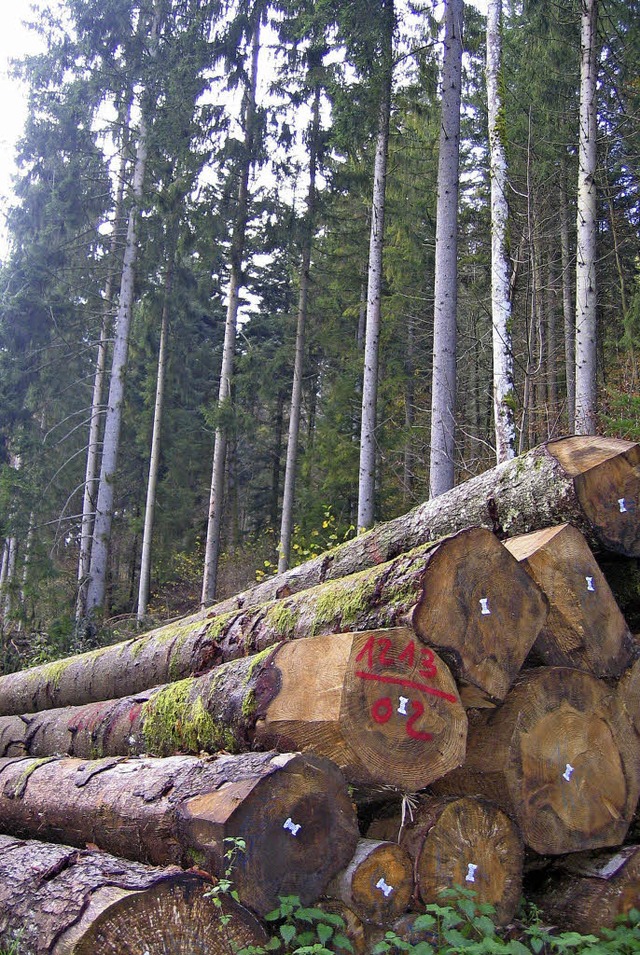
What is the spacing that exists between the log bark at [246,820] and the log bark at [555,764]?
817 millimetres

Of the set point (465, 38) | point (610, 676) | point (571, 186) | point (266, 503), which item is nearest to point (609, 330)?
point (571, 186)

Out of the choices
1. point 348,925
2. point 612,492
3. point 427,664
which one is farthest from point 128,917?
point 612,492

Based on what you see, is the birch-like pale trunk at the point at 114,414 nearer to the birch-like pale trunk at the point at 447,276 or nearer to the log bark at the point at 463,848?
the birch-like pale trunk at the point at 447,276

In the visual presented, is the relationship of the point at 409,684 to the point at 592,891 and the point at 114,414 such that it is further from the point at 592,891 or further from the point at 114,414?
the point at 114,414

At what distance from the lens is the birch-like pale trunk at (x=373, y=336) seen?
539 inches

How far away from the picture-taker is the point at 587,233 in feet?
39.6

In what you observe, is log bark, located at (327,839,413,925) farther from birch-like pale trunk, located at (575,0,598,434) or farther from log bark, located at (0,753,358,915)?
birch-like pale trunk, located at (575,0,598,434)

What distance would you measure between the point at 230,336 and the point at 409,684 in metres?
14.8

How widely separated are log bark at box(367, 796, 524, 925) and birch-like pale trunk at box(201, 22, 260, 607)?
12.8m

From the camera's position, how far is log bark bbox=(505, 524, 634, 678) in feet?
13.4

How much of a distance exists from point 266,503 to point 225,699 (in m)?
24.5

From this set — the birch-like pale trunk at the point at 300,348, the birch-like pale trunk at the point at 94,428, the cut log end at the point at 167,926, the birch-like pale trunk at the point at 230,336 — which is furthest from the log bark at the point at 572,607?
the birch-like pale trunk at the point at 94,428

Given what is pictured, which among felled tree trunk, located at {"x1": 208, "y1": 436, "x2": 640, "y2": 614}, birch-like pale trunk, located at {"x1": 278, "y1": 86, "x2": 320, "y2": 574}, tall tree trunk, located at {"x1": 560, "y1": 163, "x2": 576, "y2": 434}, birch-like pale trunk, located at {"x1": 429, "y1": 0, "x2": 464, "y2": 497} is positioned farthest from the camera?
tall tree trunk, located at {"x1": 560, "y1": 163, "x2": 576, "y2": 434}

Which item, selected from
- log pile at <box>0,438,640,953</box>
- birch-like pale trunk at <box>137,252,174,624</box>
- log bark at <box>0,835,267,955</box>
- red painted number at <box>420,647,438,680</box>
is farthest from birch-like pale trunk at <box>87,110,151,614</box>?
red painted number at <box>420,647,438,680</box>
